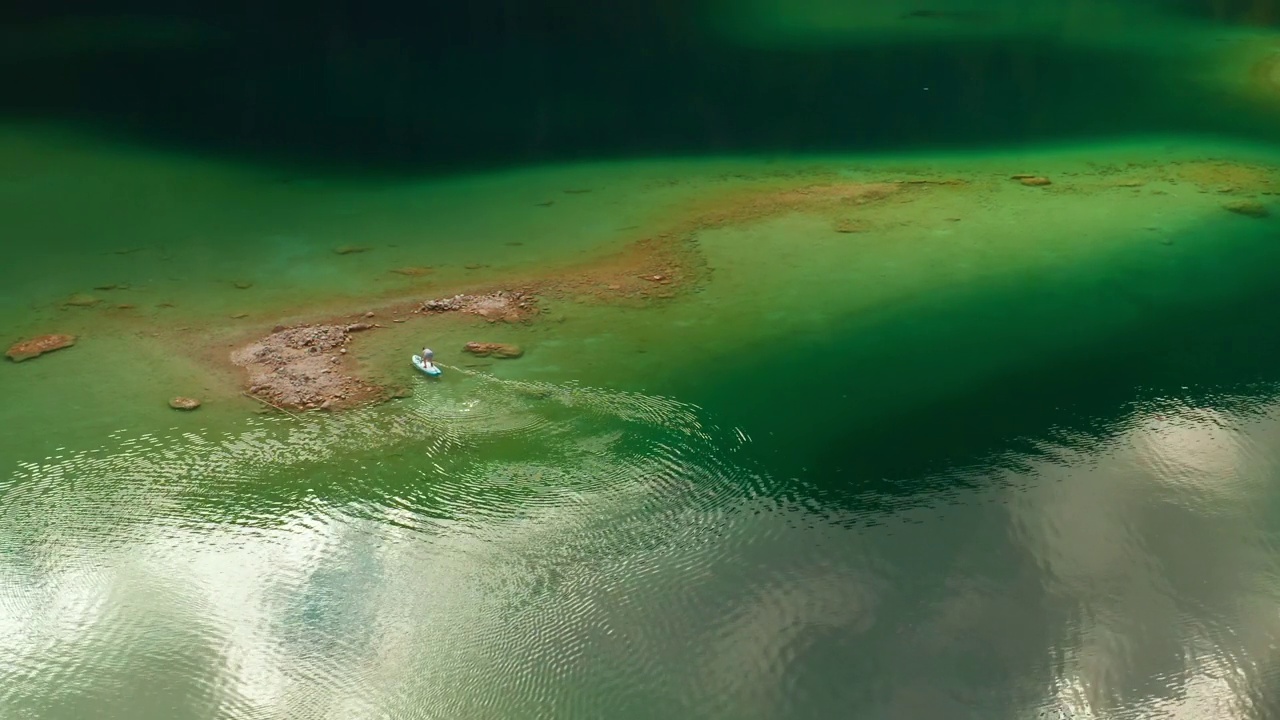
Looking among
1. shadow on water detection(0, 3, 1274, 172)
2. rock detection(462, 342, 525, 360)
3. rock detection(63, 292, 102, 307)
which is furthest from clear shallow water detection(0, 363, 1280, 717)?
shadow on water detection(0, 3, 1274, 172)

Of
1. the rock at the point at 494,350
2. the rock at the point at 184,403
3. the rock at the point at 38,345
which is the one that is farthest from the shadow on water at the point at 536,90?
the rock at the point at 184,403

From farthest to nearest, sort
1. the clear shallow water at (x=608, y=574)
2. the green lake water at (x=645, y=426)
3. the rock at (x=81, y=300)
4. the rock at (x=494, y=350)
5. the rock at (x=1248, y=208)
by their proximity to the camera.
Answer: the rock at (x=1248, y=208), the rock at (x=81, y=300), the rock at (x=494, y=350), the green lake water at (x=645, y=426), the clear shallow water at (x=608, y=574)

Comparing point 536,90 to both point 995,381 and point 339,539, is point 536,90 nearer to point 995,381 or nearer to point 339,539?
point 995,381

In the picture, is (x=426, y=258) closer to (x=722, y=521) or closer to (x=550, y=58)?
(x=722, y=521)

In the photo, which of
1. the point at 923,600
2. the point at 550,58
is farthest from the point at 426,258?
the point at 550,58

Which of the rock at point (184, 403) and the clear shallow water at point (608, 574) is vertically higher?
the rock at point (184, 403)

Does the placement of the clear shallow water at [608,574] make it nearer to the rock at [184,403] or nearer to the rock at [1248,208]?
the rock at [184,403]

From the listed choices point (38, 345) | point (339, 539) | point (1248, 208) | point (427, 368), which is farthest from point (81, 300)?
point (1248, 208)

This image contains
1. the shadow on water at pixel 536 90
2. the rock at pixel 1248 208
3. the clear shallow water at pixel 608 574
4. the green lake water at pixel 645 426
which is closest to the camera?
the clear shallow water at pixel 608 574

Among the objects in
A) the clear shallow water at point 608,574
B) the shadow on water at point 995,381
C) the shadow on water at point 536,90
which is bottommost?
the clear shallow water at point 608,574
